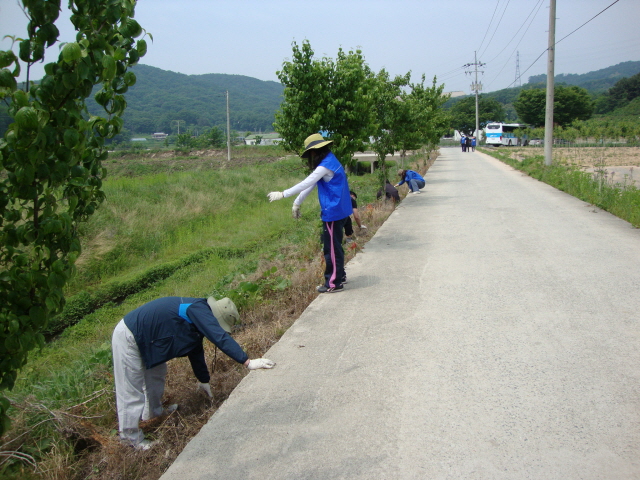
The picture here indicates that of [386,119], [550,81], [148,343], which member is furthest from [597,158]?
[148,343]

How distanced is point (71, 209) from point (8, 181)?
0.99ft

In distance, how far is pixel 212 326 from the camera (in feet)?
12.5

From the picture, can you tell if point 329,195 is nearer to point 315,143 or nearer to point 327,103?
point 315,143

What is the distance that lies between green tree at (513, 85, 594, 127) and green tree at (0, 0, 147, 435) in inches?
3310

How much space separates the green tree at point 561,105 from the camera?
3059 inches

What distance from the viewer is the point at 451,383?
13.0 ft

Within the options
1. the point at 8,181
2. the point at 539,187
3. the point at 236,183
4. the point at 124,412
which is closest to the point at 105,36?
the point at 8,181

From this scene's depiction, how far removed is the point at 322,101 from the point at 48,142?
726 cm

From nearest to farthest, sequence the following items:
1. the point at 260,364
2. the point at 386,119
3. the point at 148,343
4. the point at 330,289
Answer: the point at 148,343 → the point at 260,364 → the point at 330,289 → the point at 386,119

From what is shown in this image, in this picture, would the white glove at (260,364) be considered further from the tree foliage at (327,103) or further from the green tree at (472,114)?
the green tree at (472,114)

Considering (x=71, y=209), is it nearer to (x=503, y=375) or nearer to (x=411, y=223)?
(x=503, y=375)

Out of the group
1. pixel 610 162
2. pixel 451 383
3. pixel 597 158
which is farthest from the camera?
pixel 597 158

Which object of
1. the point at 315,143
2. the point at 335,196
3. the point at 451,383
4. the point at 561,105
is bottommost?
the point at 451,383

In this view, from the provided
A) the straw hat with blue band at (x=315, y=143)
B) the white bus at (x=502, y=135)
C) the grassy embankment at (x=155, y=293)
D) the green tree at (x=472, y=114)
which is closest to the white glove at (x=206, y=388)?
the grassy embankment at (x=155, y=293)
